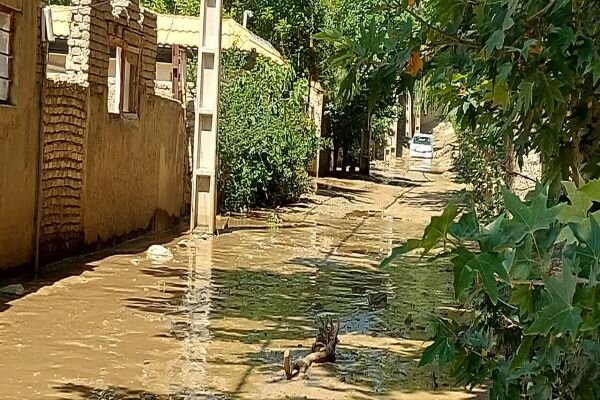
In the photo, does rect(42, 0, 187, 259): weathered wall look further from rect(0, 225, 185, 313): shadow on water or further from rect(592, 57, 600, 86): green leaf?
rect(592, 57, 600, 86): green leaf

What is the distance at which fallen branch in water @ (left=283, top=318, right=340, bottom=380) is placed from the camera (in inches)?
284

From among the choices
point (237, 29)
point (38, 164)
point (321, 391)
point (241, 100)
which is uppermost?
point (237, 29)

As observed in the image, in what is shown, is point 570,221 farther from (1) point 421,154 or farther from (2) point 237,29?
(1) point 421,154

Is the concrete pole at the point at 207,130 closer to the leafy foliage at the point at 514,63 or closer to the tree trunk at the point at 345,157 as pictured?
the leafy foliage at the point at 514,63

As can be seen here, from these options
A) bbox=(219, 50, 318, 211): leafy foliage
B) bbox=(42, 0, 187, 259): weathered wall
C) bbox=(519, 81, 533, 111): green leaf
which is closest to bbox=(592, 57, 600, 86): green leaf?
bbox=(519, 81, 533, 111): green leaf

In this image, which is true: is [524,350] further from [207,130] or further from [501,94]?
[207,130]

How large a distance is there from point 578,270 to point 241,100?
18.6m

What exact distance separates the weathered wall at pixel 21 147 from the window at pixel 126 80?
3.56 m

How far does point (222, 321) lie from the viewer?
9.23 metres

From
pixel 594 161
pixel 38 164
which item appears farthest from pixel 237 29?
pixel 594 161

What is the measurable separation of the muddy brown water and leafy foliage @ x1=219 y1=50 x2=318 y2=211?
4104mm

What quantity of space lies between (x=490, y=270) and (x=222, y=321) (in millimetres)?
7475

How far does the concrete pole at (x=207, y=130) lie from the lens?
16469mm

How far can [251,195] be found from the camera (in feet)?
68.9
